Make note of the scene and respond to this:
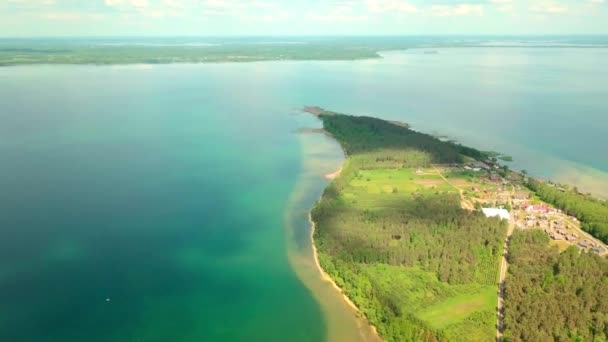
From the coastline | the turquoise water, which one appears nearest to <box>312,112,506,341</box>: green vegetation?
the coastline

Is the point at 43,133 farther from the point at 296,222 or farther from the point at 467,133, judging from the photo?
the point at 467,133

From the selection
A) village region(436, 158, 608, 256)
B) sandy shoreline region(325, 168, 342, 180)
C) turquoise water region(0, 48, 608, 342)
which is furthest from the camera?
sandy shoreline region(325, 168, 342, 180)

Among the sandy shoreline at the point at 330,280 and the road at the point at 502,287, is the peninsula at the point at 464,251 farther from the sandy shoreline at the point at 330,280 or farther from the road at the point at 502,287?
the sandy shoreline at the point at 330,280

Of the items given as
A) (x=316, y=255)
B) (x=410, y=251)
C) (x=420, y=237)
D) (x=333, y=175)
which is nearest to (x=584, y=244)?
(x=420, y=237)

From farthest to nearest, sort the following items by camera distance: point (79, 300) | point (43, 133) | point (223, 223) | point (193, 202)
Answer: point (43, 133) < point (193, 202) < point (223, 223) < point (79, 300)

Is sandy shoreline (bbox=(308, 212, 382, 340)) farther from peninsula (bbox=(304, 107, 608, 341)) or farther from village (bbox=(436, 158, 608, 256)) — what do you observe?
village (bbox=(436, 158, 608, 256))

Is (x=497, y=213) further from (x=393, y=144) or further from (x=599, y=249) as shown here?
(x=393, y=144)

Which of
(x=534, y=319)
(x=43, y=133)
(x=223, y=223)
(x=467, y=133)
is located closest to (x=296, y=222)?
(x=223, y=223)
